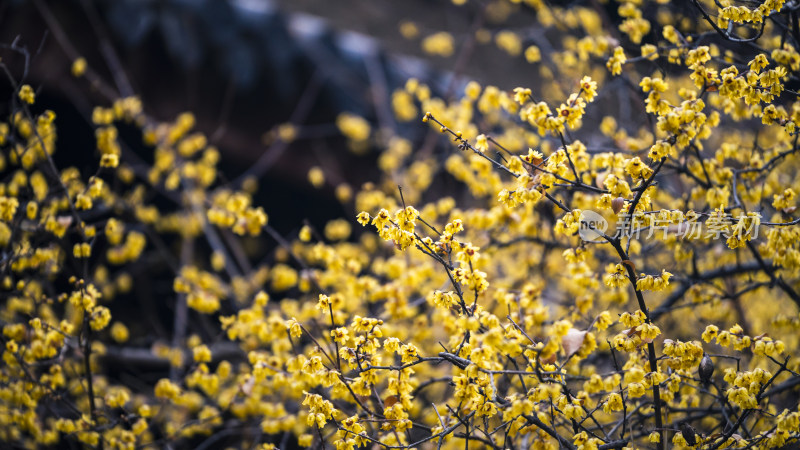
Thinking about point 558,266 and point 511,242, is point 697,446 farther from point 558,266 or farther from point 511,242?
point 558,266

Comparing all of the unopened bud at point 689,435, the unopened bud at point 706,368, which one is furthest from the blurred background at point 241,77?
the unopened bud at point 689,435

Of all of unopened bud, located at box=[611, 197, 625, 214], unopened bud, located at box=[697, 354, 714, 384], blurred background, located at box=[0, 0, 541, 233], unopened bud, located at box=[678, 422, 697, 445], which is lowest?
unopened bud, located at box=[678, 422, 697, 445]

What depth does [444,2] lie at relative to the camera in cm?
909

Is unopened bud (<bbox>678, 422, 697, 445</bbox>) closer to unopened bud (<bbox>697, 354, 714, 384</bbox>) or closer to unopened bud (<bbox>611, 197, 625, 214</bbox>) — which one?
unopened bud (<bbox>697, 354, 714, 384</bbox>)

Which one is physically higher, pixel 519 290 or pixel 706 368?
pixel 519 290

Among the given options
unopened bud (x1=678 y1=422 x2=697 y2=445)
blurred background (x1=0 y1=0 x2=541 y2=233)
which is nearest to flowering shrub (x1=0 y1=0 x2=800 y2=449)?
unopened bud (x1=678 y1=422 x2=697 y2=445)

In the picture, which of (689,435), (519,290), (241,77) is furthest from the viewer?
(241,77)

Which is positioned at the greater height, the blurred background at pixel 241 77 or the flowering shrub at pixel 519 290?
the blurred background at pixel 241 77

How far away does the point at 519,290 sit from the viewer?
3.52m

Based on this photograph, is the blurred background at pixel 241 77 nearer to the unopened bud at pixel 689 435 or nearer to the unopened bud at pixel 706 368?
the unopened bud at pixel 706 368

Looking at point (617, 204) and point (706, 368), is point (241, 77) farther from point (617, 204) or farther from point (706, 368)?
point (706, 368)

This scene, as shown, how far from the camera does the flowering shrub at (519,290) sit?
233cm

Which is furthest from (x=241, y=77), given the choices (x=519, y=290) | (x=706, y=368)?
(x=706, y=368)

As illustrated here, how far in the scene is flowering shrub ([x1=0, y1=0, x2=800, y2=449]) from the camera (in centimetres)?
233
